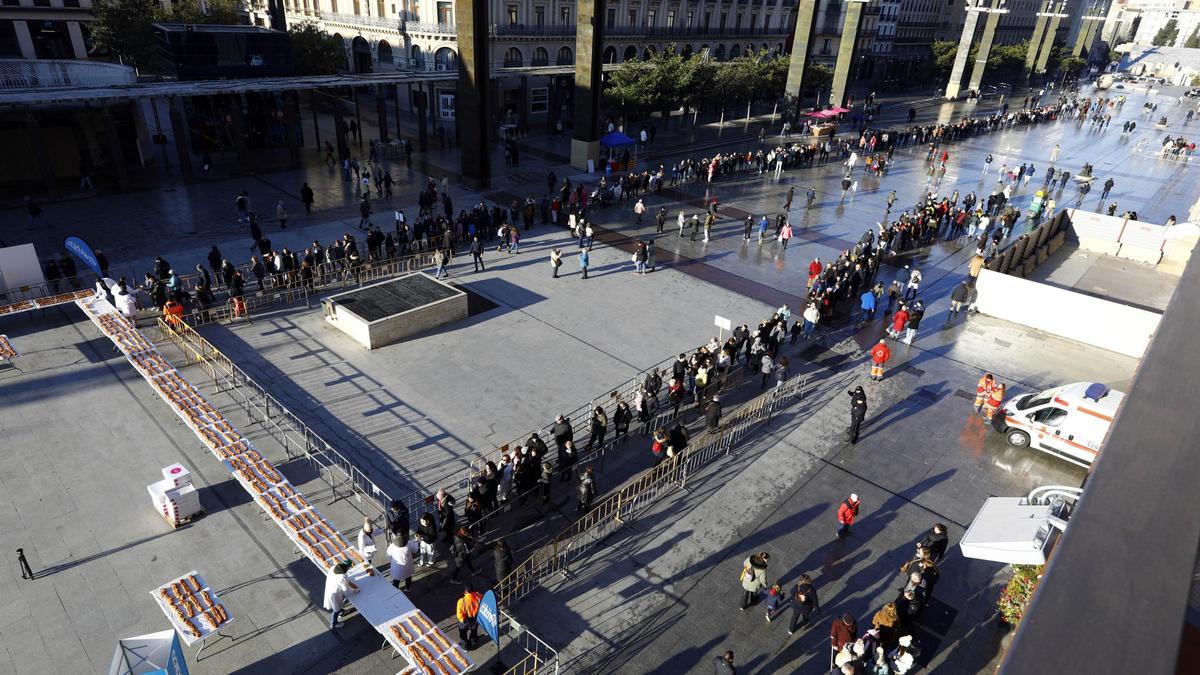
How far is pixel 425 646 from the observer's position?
1093cm

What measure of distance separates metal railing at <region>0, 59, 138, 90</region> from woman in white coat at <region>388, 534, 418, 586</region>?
109 ft

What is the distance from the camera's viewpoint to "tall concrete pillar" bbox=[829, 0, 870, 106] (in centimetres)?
6425

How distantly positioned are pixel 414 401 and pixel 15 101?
77.2 feet

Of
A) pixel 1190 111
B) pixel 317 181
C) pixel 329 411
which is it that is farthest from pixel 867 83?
pixel 329 411

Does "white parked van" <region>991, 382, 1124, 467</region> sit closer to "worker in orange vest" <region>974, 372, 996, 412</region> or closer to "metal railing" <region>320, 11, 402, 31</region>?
"worker in orange vest" <region>974, 372, 996, 412</region>

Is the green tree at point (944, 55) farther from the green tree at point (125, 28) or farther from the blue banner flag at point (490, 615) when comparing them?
the blue banner flag at point (490, 615)

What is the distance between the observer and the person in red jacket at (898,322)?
22781 millimetres

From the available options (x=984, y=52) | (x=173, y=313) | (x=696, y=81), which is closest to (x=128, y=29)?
(x=173, y=313)

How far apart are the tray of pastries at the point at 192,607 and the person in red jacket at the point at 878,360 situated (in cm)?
1747

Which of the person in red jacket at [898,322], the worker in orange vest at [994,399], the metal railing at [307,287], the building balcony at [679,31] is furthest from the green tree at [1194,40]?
the metal railing at [307,287]

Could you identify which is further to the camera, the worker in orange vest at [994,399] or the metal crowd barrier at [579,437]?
the worker in orange vest at [994,399]

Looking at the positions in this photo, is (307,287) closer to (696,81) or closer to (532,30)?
(696,81)

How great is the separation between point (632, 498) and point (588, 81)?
105 ft

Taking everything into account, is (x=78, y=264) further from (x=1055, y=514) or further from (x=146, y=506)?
(x=1055, y=514)
